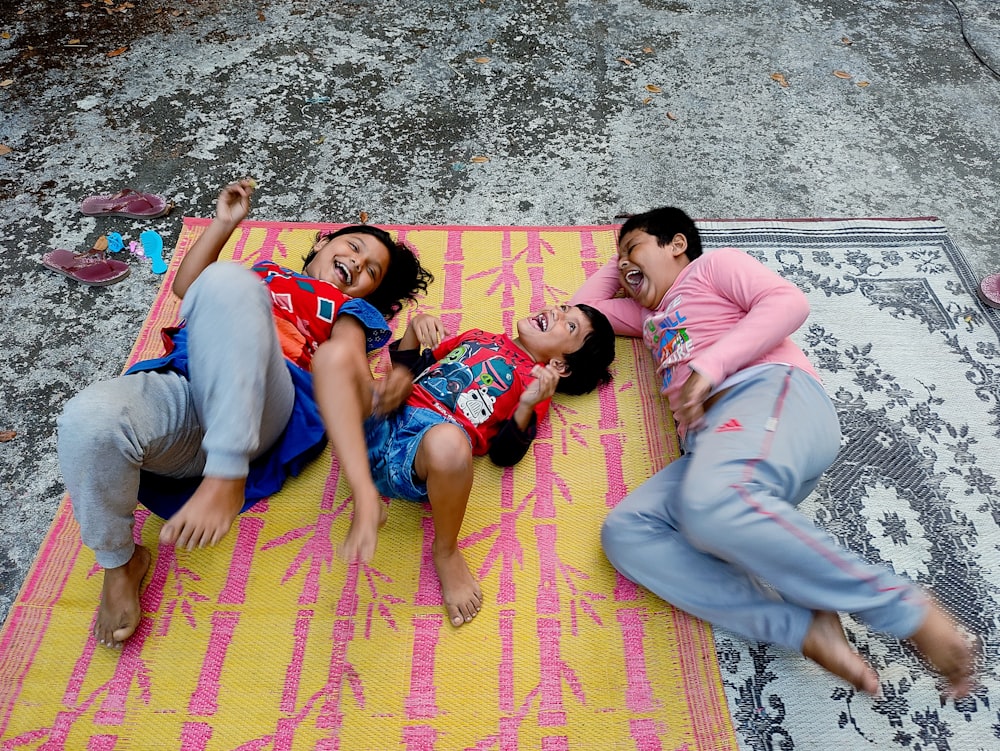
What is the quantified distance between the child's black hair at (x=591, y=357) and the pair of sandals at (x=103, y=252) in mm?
1739

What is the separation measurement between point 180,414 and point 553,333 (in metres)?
1.12

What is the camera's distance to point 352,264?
224cm

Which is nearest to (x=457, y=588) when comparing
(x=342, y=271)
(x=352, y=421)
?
(x=352, y=421)

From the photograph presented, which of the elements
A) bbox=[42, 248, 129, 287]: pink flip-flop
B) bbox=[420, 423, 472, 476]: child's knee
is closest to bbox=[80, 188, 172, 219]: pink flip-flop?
bbox=[42, 248, 129, 287]: pink flip-flop

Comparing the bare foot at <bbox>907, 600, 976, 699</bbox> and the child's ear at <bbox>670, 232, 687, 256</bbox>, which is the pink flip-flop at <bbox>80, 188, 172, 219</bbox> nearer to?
the child's ear at <bbox>670, 232, 687, 256</bbox>

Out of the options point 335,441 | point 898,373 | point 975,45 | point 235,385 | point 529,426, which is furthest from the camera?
point 975,45

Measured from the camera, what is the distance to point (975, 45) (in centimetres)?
391

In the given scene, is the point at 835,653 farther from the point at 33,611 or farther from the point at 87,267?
the point at 87,267

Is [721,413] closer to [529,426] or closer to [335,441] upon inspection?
[529,426]

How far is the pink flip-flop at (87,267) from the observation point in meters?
2.57

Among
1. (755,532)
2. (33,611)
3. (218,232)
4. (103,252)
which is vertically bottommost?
(33,611)

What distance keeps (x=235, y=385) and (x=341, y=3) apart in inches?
140

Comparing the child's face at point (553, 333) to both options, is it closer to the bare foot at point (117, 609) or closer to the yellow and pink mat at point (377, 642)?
the yellow and pink mat at point (377, 642)

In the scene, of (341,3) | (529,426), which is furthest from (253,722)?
(341,3)
